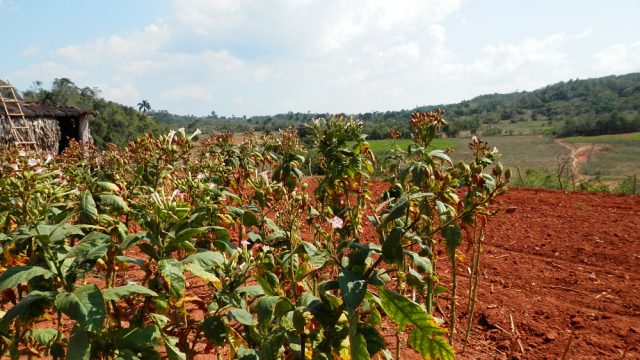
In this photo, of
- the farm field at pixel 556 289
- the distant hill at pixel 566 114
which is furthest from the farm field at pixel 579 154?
the farm field at pixel 556 289

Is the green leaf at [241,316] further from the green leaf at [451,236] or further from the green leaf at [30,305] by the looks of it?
the green leaf at [451,236]

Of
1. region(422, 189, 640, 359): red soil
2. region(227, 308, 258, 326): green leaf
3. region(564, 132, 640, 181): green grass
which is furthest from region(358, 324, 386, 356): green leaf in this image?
region(564, 132, 640, 181): green grass

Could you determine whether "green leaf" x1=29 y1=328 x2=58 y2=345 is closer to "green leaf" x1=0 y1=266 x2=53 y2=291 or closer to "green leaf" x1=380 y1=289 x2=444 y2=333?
"green leaf" x1=0 y1=266 x2=53 y2=291

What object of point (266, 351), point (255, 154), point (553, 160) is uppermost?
point (255, 154)

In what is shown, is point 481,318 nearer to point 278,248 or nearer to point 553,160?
point 278,248

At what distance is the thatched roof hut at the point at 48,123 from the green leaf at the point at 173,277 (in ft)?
43.4

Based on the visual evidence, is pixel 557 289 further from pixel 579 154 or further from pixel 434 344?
pixel 579 154

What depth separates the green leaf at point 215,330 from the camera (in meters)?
1.84

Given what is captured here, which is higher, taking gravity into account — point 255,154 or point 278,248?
point 255,154

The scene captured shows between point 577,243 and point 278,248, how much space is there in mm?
6109

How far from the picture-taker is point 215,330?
1.85 m

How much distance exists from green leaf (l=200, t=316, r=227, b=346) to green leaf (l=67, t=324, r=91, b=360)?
50cm

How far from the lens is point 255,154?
16.3 ft

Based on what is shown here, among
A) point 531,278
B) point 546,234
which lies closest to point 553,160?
point 546,234
